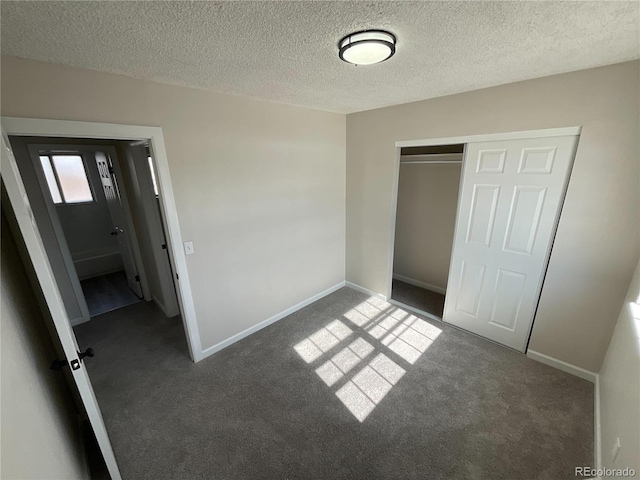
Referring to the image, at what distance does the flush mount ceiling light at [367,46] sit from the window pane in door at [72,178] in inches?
210

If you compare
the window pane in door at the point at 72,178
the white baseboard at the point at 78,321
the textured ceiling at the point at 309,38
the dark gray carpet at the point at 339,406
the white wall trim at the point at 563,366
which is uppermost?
the textured ceiling at the point at 309,38

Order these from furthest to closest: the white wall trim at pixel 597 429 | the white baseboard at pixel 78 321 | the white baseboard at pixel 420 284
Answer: the white baseboard at pixel 420 284 → the white baseboard at pixel 78 321 → the white wall trim at pixel 597 429

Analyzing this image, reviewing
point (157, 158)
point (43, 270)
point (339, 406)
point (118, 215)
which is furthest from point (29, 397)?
point (118, 215)

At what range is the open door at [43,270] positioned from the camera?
1037mm

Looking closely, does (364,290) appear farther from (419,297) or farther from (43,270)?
(43,270)

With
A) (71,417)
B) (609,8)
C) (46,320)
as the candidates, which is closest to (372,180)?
(609,8)

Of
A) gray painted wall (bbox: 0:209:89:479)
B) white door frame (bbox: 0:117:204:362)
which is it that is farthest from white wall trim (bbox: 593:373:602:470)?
white door frame (bbox: 0:117:204:362)

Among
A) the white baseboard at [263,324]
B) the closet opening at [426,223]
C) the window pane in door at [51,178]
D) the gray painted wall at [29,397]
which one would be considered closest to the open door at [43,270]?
the gray painted wall at [29,397]

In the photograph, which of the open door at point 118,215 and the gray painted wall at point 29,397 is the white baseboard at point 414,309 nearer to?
the gray painted wall at point 29,397

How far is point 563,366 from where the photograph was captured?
7.70 feet

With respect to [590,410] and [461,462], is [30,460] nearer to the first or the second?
[461,462]

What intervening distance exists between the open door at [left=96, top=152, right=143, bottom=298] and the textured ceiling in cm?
221

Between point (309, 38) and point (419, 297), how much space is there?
11.1 ft

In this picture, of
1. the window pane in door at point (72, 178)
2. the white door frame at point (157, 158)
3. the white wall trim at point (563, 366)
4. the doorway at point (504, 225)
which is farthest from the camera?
the window pane in door at point (72, 178)
